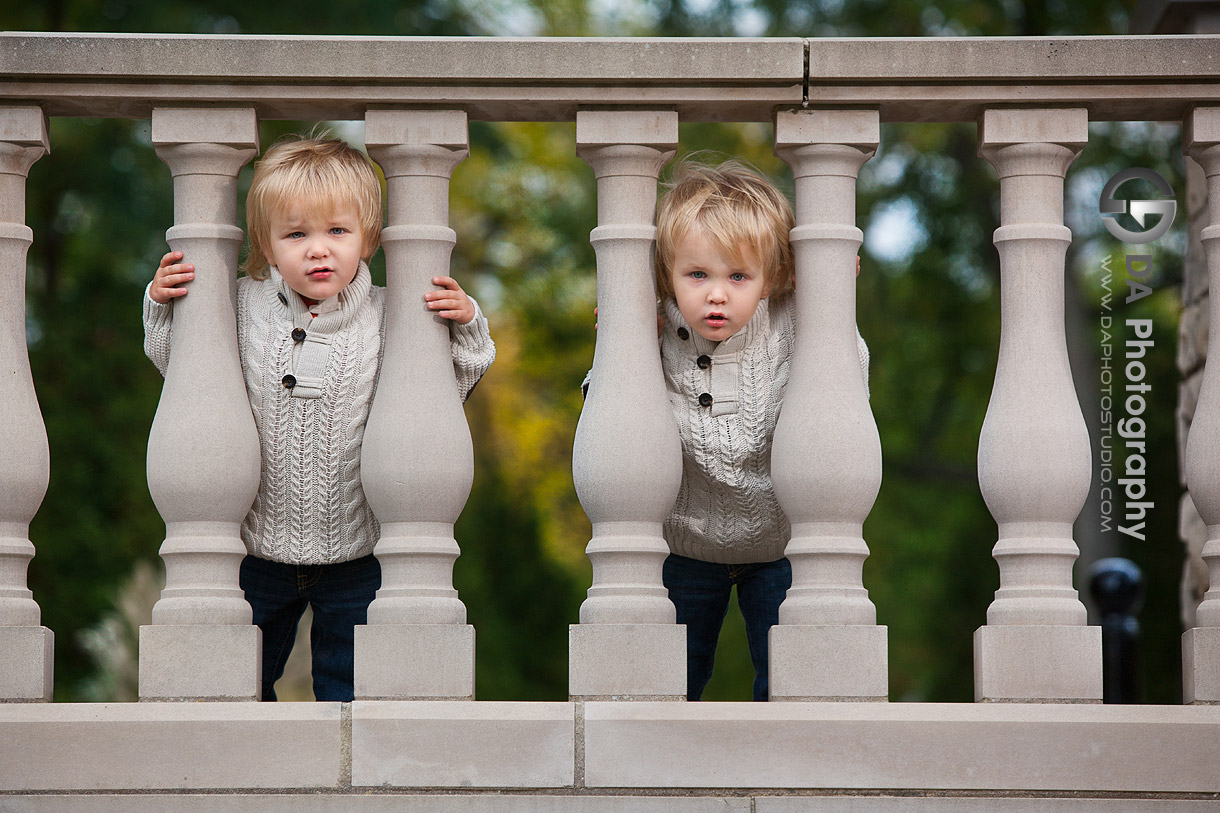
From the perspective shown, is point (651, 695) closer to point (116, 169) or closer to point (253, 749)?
point (253, 749)

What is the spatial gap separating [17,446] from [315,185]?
2.80ft

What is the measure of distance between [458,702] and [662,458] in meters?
Answer: 0.66

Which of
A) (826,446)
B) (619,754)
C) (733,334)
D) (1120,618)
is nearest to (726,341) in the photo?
(733,334)

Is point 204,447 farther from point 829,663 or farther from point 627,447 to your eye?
point 829,663

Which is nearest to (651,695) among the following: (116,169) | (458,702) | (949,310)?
(458,702)

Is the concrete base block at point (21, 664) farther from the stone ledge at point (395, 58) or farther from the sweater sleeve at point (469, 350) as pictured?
the stone ledge at point (395, 58)

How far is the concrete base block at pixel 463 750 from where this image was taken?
285cm

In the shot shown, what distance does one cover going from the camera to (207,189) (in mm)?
3080

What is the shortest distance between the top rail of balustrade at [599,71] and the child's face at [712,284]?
32 centimetres

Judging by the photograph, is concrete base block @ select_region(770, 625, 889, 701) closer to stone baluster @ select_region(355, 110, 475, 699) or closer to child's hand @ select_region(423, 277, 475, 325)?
stone baluster @ select_region(355, 110, 475, 699)

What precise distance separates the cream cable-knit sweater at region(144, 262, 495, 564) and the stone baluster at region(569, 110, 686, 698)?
0.36 meters

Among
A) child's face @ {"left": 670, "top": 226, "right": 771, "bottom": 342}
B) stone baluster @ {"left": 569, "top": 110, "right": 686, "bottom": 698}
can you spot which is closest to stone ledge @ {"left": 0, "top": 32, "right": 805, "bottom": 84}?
stone baluster @ {"left": 569, "top": 110, "right": 686, "bottom": 698}

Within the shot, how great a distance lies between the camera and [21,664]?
9.61ft

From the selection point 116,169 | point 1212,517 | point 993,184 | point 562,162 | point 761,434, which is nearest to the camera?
point 1212,517
